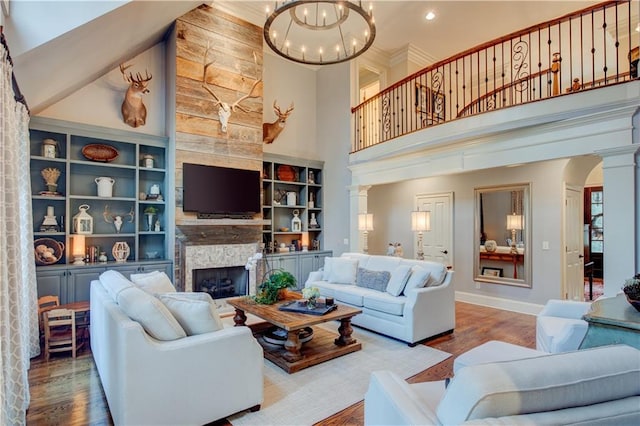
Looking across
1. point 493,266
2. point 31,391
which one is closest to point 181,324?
point 31,391

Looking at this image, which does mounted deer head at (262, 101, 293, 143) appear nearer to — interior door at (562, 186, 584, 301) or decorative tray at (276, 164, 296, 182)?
decorative tray at (276, 164, 296, 182)

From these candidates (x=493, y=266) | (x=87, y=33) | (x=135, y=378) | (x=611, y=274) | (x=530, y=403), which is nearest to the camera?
(x=530, y=403)

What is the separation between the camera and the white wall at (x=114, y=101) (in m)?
5.20

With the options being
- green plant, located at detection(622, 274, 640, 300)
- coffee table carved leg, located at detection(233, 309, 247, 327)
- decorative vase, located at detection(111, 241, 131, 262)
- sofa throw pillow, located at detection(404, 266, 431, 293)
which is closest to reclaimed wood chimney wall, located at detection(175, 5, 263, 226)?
decorative vase, located at detection(111, 241, 131, 262)

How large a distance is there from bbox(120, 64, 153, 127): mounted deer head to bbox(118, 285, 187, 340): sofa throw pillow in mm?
4187

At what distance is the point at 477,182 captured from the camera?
644 cm

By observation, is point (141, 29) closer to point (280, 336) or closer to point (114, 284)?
point (114, 284)

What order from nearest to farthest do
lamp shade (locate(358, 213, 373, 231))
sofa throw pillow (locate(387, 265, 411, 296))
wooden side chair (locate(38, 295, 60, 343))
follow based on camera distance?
1. wooden side chair (locate(38, 295, 60, 343))
2. sofa throw pillow (locate(387, 265, 411, 296))
3. lamp shade (locate(358, 213, 373, 231))

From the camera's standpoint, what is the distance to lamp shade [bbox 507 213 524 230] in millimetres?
5887

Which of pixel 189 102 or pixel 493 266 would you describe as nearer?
pixel 189 102

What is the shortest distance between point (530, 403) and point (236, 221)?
5412 millimetres

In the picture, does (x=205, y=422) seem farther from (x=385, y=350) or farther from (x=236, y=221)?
(x=236, y=221)

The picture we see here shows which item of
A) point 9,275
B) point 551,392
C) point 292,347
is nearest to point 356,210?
point 292,347

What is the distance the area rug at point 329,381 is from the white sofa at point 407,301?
0.23m
